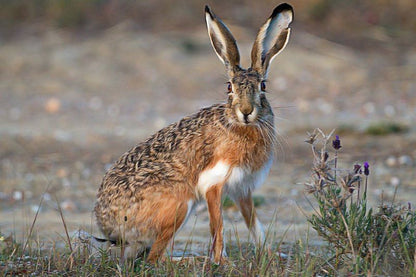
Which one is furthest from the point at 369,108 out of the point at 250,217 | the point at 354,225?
the point at 354,225

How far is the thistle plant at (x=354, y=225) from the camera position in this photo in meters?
4.15

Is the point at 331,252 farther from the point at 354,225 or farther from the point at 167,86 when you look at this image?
the point at 167,86

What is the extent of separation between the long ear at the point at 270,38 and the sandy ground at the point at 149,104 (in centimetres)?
187

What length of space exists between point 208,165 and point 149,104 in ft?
22.5

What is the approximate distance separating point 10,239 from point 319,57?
8558mm

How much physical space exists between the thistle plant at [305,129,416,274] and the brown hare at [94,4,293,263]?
2.35 ft

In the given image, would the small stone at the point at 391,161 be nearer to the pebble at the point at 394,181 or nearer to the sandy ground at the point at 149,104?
the sandy ground at the point at 149,104

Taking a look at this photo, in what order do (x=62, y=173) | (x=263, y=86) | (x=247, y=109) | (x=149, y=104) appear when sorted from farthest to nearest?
(x=149, y=104) < (x=62, y=173) < (x=263, y=86) < (x=247, y=109)

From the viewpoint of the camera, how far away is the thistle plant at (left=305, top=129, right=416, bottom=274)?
13.6 feet

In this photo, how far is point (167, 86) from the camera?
40.5ft

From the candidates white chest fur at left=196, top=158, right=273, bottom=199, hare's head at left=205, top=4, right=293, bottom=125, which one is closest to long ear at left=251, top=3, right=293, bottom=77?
hare's head at left=205, top=4, right=293, bottom=125

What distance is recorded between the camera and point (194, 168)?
5039mm

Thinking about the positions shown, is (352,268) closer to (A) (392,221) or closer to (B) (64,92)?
(A) (392,221)

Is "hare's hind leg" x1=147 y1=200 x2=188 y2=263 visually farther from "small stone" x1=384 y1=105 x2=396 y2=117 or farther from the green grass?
"small stone" x1=384 y1=105 x2=396 y2=117
